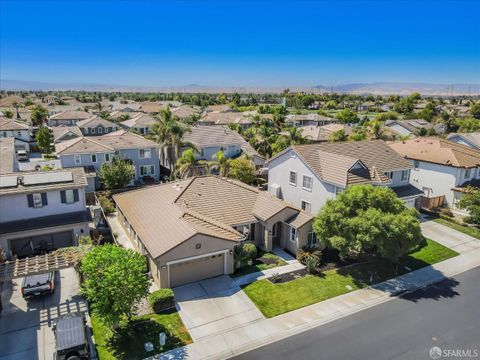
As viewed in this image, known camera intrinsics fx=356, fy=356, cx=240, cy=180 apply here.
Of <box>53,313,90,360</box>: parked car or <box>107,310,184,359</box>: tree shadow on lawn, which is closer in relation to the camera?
<box>53,313,90,360</box>: parked car

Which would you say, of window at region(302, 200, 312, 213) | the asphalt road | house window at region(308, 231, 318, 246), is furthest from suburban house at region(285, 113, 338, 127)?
the asphalt road

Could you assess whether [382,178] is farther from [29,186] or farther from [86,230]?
[29,186]

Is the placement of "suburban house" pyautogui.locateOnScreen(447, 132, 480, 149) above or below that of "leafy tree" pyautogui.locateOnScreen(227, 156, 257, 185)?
above

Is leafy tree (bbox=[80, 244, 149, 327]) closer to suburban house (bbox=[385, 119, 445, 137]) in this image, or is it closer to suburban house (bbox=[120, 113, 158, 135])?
suburban house (bbox=[120, 113, 158, 135])

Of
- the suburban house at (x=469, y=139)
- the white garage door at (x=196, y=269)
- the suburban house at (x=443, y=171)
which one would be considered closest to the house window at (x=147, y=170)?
the white garage door at (x=196, y=269)

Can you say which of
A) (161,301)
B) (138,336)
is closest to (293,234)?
(161,301)

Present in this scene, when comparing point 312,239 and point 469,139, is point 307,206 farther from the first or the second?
point 469,139
